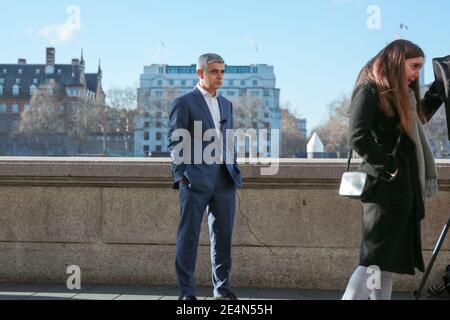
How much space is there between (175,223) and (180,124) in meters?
1.56

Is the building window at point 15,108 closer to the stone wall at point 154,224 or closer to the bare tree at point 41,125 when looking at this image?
the bare tree at point 41,125

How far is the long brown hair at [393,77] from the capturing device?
3.83 metres

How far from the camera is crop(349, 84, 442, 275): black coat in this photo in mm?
3787

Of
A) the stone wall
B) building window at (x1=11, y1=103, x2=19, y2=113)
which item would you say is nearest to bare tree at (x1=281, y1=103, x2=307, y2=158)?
building window at (x1=11, y1=103, x2=19, y2=113)

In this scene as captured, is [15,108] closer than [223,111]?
No

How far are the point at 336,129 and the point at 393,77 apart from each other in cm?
10010

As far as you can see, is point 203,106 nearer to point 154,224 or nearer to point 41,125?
point 154,224

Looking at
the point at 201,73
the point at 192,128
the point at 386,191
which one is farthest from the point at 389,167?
the point at 201,73

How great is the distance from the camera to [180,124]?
4.82 meters

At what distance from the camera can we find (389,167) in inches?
149
